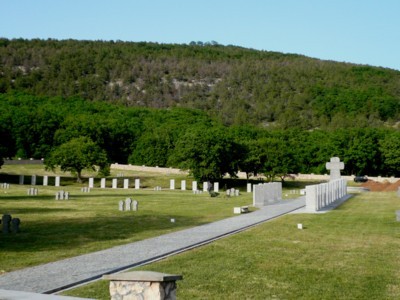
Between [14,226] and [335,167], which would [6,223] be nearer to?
[14,226]

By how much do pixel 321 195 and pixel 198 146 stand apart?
46.5m

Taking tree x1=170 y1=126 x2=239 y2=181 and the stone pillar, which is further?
tree x1=170 y1=126 x2=239 y2=181

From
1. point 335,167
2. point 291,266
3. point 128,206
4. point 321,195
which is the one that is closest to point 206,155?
point 335,167

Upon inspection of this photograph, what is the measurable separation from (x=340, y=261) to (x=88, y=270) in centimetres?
685

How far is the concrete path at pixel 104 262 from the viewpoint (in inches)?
563

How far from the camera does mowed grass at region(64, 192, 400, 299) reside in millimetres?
13805

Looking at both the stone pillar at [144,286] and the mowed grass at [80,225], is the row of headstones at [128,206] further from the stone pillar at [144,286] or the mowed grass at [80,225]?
the stone pillar at [144,286]

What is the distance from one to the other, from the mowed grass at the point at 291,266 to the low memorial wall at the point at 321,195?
10.1 meters

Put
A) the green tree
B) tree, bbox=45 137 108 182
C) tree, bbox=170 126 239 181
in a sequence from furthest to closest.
Answer: the green tree < tree, bbox=170 126 239 181 < tree, bbox=45 137 108 182

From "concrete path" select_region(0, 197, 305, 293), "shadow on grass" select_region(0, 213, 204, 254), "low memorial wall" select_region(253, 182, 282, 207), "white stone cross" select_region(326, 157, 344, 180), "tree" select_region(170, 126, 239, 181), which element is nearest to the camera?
"concrete path" select_region(0, 197, 305, 293)

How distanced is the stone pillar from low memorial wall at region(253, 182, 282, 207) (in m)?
32.9

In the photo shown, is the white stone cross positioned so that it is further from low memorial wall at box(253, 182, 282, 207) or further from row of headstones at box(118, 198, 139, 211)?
row of headstones at box(118, 198, 139, 211)

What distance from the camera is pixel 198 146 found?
281 ft

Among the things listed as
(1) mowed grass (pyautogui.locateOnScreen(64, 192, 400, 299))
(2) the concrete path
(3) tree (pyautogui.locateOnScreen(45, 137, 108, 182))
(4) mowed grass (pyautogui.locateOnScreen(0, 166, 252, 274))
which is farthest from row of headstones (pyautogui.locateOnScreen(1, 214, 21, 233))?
(3) tree (pyautogui.locateOnScreen(45, 137, 108, 182))
